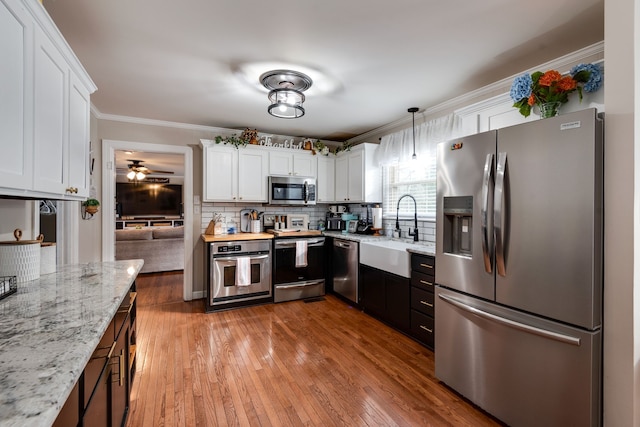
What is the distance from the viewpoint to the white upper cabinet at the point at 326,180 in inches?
189

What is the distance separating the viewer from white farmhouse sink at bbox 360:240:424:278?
3.03 m

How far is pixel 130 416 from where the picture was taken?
1.87 meters

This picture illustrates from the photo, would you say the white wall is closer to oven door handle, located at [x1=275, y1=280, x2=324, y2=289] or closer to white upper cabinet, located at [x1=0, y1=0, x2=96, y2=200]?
white upper cabinet, located at [x1=0, y1=0, x2=96, y2=200]

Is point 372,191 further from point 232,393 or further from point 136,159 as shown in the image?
point 136,159

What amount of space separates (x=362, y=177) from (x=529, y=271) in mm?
2760

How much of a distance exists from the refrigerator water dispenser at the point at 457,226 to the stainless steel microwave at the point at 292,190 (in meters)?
2.65

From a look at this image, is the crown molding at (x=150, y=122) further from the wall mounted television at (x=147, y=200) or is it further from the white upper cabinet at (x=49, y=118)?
the wall mounted television at (x=147, y=200)

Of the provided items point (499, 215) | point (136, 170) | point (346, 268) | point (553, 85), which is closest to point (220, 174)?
point (346, 268)

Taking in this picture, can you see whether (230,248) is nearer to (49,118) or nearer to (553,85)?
(49,118)

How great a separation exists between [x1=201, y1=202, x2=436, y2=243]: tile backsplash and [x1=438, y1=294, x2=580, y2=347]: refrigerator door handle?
5.07ft

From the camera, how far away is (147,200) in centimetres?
948

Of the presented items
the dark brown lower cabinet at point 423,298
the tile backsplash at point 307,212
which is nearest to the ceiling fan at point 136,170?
the tile backsplash at point 307,212

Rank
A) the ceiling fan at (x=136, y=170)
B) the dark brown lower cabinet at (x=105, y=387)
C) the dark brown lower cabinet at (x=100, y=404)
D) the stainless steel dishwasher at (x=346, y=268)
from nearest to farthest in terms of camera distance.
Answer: the dark brown lower cabinet at (x=105, y=387), the dark brown lower cabinet at (x=100, y=404), the stainless steel dishwasher at (x=346, y=268), the ceiling fan at (x=136, y=170)

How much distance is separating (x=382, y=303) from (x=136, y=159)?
6.76 metres
